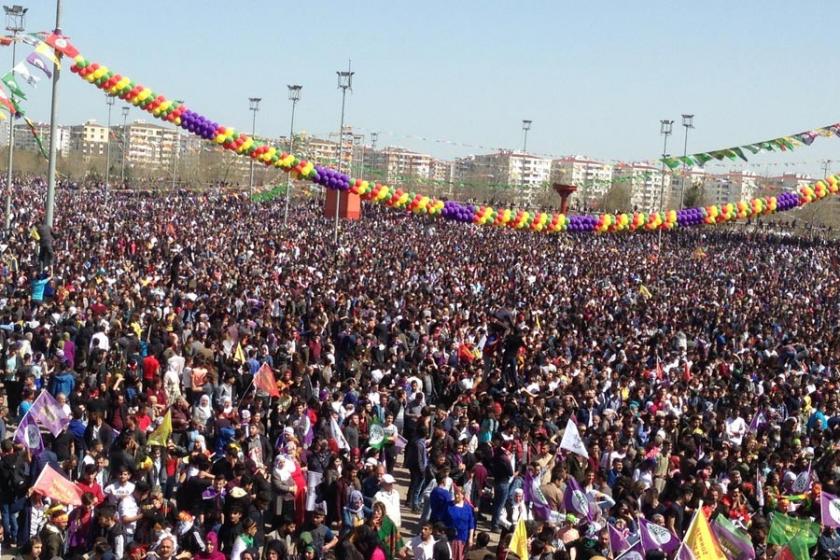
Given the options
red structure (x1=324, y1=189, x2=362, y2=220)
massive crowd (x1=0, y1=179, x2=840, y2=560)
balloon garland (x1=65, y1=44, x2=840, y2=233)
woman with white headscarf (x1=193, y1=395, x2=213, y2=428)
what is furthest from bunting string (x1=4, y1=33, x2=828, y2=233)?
red structure (x1=324, y1=189, x2=362, y2=220)

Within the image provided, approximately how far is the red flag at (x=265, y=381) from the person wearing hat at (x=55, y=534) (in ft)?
17.4

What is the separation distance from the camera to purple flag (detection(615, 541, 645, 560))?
902 centimetres

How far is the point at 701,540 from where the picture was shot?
29.6 feet

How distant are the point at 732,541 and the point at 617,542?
98 cm

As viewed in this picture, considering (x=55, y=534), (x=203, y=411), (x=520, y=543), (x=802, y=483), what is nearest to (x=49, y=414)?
(x=203, y=411)

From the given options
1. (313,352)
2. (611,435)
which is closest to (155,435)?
(611,435)

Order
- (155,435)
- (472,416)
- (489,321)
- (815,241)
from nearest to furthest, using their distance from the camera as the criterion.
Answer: (155,435), (472,416), (489,321), (815,241)

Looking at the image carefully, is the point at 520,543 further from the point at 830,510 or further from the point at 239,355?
the point at 239,355

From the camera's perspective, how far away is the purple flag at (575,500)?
10703mm

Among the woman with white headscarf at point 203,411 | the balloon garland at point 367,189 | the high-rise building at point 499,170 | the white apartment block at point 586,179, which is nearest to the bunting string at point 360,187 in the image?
the balloon garland at point 367,189

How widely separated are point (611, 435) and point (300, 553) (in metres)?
4.68

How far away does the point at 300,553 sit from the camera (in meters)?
8.81

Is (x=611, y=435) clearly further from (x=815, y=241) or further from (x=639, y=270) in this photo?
(x=815, y=241)

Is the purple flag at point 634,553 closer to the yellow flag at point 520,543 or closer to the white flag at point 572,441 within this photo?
the yellow flag at point 520,543
